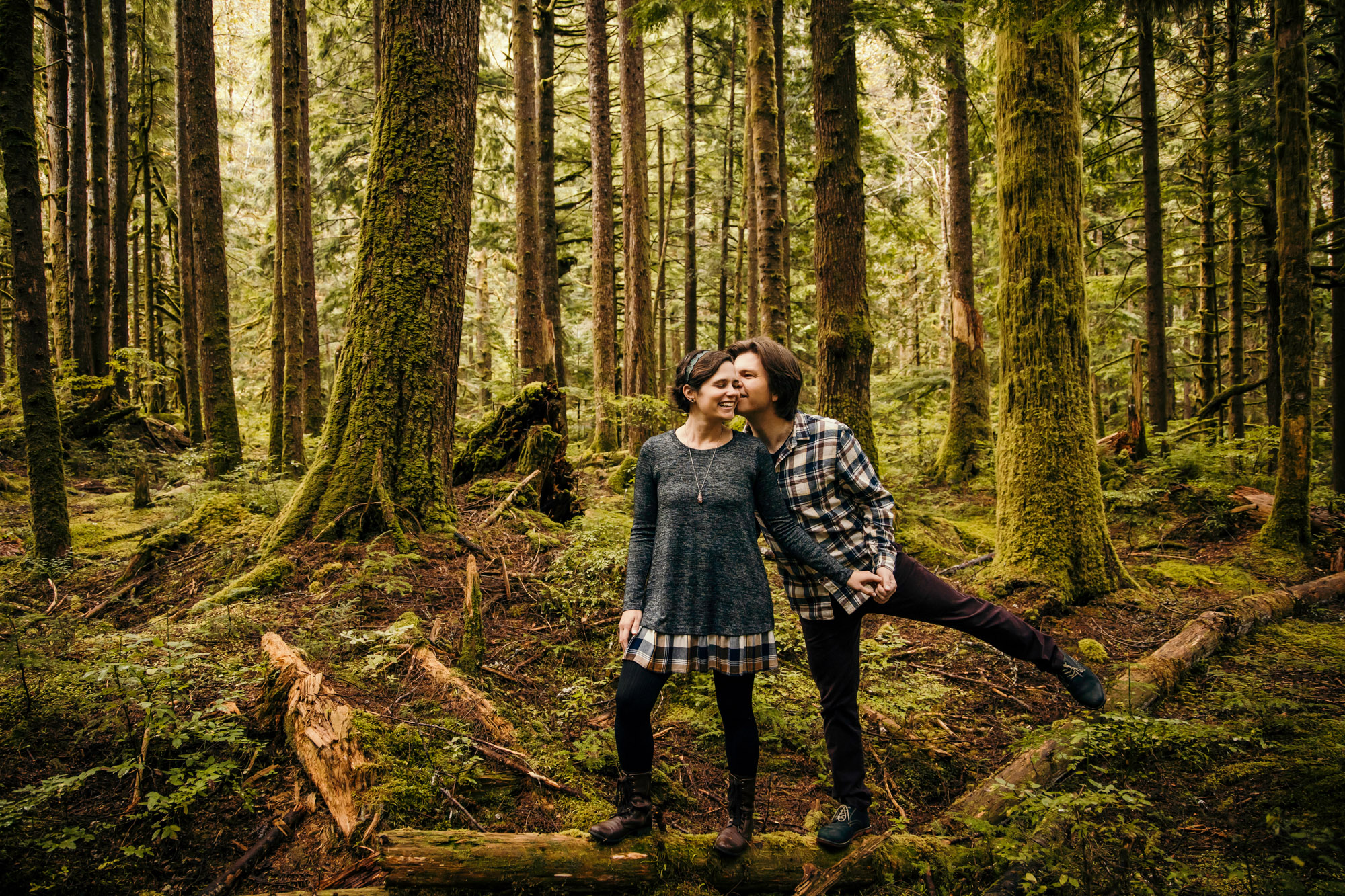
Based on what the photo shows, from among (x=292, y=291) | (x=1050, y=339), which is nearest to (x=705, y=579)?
(x=1050, y=339)

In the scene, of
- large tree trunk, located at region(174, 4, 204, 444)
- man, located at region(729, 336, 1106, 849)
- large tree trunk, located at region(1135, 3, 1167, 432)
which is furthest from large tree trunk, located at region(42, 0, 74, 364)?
large tree trunk, located at region(1135, 3, 1167, 432)

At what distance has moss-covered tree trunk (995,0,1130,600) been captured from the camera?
6156 millimetres

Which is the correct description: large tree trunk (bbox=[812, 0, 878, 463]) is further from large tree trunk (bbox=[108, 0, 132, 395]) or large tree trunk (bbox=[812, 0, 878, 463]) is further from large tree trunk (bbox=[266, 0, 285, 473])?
large tree trunk (bbox=[108, 0, 132, 395])

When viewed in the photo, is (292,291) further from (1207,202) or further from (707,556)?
(1207,202)

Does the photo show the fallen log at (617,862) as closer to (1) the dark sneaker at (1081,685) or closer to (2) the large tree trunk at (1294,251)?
(1) the dark sneaker at (1081,685)

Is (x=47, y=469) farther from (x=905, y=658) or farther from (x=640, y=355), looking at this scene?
(x=640, y=355)

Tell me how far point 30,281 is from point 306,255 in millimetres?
6189

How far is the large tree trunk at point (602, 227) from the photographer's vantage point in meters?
12.8

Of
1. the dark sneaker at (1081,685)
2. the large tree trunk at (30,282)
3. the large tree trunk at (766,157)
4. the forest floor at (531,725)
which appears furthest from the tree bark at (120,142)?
the dark sneaker at (1081,685)

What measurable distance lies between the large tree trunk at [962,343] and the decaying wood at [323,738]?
11860 mm

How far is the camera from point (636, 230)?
1394 centimetres

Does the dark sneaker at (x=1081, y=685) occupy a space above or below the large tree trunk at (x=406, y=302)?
below

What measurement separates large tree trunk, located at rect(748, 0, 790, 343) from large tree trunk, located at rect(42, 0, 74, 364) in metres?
14.9

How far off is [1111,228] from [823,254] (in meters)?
9.45
